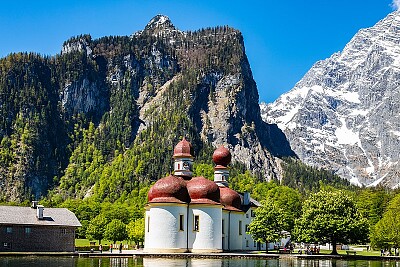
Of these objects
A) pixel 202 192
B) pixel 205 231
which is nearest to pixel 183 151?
pixel 202 192

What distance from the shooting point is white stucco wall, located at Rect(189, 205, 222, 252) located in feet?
302

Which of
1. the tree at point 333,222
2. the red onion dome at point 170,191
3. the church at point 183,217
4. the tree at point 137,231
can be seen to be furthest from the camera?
the tree at point 137,231

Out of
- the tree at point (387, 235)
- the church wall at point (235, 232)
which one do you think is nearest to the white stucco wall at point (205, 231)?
the church wall at point (235, 232)

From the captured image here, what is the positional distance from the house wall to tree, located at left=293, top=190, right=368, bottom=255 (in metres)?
34.6

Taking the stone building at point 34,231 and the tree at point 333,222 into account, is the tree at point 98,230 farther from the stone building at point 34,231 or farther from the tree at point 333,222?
the tree at point 333,222

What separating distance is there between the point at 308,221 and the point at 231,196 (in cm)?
1421

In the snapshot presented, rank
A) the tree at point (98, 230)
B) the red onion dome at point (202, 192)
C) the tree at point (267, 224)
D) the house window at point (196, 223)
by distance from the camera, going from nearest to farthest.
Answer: the house window at point (196, 223), the red onion dome at point (202, 192), the tree at point (267, 224), the tree at point (98, 230)

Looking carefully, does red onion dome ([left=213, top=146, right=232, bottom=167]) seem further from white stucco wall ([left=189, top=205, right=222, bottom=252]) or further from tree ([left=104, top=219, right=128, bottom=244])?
tree ([left=104, top=219, right=128, bottom=244])

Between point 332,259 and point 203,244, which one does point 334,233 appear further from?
point 203,244

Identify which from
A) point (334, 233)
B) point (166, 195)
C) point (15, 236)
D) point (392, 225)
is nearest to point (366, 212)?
point (392, 225)

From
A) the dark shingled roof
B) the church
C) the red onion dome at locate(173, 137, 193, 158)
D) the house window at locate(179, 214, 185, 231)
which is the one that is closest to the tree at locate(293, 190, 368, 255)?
the church

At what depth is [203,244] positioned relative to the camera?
9194 cm

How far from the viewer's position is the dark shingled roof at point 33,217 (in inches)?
3711

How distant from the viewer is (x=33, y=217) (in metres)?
96.8
